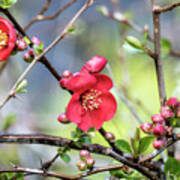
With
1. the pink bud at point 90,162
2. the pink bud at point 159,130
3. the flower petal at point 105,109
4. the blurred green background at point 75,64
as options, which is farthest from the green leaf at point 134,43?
the blurred green background at point 75,64

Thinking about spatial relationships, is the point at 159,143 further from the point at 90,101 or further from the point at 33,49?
the point at 33,49

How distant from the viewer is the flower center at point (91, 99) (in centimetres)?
107

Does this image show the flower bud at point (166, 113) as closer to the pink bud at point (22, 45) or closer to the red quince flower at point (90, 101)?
the red quince flower at point (90, 101)

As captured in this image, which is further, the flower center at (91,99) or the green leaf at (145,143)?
the flower center at (91,99)

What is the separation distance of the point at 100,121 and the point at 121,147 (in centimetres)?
12

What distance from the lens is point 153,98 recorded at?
3492 millimetres

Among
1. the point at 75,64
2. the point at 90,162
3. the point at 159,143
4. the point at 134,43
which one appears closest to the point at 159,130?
the point at 159,143

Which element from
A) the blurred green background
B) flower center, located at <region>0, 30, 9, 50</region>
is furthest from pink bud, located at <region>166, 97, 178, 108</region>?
the blurred green background

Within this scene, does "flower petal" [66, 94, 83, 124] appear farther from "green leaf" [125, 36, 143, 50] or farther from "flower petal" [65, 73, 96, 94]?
"green leaf" [125, 36, 143, 50]

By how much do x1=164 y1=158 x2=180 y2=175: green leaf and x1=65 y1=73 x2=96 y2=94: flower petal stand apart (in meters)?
0.30

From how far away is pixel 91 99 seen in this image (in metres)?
1.07

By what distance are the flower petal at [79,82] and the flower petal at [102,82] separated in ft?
0.08

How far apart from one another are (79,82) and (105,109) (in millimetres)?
148

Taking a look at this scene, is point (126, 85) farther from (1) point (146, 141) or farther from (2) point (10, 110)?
(1) point (146, 141)
